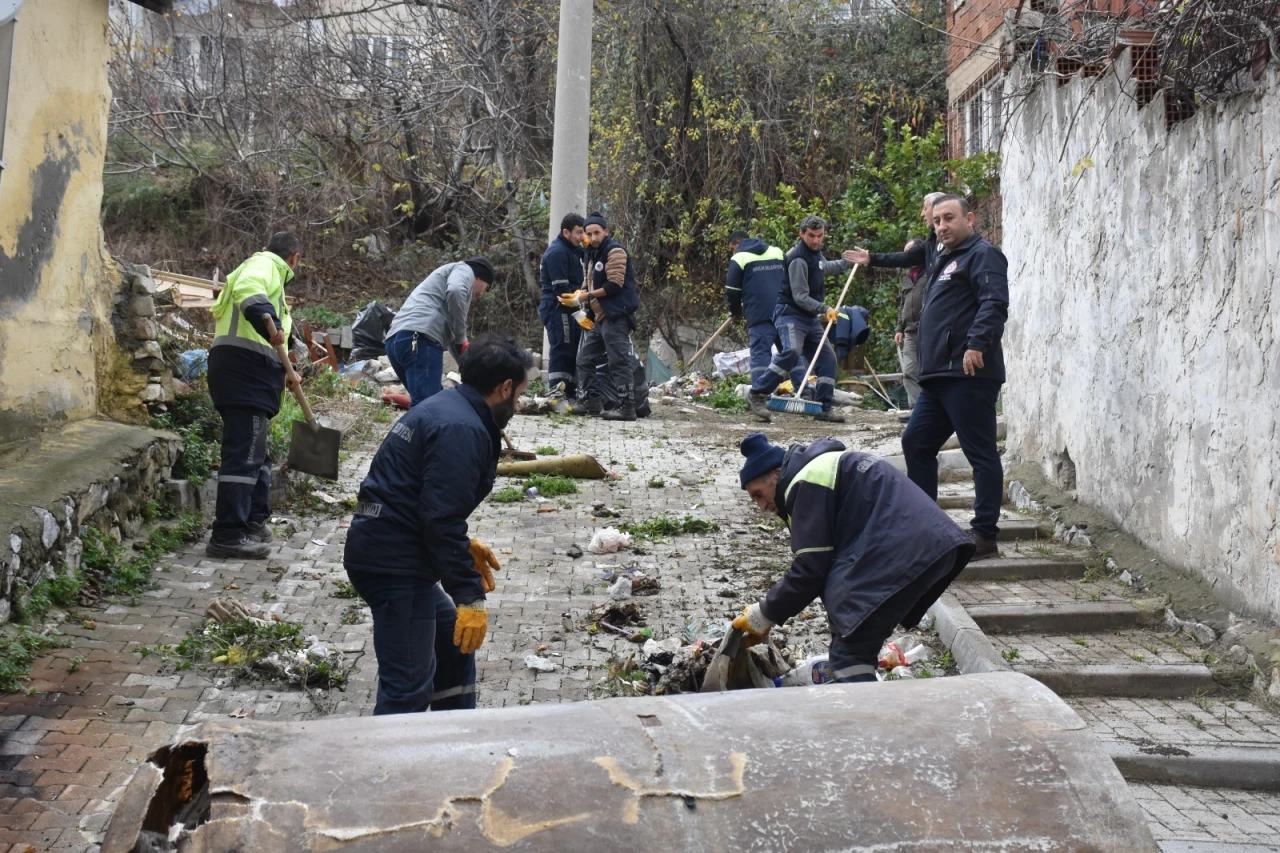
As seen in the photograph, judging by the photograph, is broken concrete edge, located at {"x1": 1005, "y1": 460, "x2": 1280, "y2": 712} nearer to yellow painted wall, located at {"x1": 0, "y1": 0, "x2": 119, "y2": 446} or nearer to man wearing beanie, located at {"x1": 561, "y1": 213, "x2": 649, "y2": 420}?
man wearing beanie, located at {"x1": 561, "y1": 213, "x2": 649, "y2": 420}

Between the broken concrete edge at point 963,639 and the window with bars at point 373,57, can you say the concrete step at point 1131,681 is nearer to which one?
the broken concrete edge at point 963,639

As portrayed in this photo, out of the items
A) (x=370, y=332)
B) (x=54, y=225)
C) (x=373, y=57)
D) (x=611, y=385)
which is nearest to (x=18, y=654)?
(x=54, y=225)

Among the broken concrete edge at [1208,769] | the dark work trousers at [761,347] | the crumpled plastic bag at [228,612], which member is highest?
the dark work trousers at [761,347]

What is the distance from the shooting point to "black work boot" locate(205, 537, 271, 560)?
6.98 meters

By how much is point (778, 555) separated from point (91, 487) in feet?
12.8

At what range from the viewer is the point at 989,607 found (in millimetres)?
6035

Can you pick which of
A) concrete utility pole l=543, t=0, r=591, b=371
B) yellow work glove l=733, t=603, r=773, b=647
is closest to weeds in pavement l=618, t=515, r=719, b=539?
yellow work glove l=733, t=603, r=773, b=647

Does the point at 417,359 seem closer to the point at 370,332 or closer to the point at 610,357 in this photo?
the point at 610,357

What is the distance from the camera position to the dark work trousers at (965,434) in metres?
6.36

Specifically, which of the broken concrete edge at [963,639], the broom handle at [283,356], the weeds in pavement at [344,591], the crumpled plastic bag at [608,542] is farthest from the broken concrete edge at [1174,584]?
the broom handle at [283,356]

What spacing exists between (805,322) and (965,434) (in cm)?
589

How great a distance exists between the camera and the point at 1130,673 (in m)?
5.34

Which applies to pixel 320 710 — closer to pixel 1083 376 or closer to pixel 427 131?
pixel 1083 376

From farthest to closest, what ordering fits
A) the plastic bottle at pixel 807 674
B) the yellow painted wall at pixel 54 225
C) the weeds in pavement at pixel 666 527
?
the weeds in pavement at pixel 666 527
the yellow painted wall at pixel 54 225
the plastic bottle at pixel 807 674
